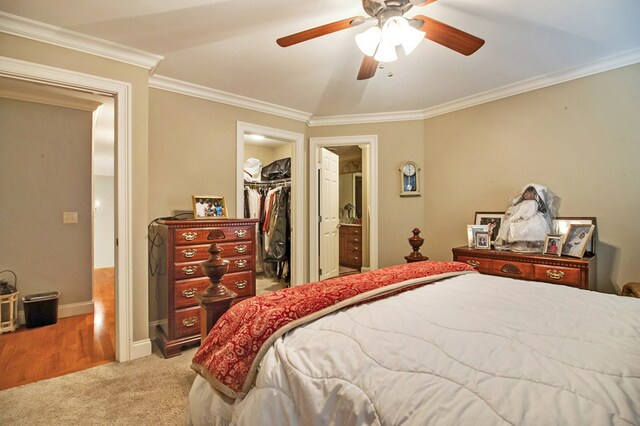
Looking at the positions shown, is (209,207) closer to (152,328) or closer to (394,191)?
(152,328)

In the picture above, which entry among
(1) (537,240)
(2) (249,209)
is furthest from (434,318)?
(2) (249,209)

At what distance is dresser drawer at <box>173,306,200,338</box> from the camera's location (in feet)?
7.65

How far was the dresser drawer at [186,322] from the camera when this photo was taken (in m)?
2.33

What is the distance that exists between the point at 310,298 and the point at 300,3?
64.5 inches

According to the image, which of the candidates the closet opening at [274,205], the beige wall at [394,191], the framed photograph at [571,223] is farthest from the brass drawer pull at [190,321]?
the framed photograph at [571,223]

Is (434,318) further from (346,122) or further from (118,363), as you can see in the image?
(346,122)

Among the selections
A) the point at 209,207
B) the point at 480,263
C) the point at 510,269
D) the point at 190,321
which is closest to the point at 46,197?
the point at 209,207

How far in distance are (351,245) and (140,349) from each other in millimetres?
4077

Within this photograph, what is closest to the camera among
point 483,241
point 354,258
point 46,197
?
point 483,241

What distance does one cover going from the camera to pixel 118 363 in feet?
7.29

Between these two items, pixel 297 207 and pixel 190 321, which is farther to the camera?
pixel 297 207

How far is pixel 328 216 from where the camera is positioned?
4402mm

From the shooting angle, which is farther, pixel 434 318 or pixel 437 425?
pixel 434 318

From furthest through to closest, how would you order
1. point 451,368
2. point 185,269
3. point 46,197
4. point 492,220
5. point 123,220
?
1. point 46,197
2. point 492,220
3. point 185,269
4. point 123,220
5. point 451,368
